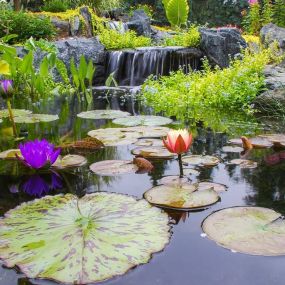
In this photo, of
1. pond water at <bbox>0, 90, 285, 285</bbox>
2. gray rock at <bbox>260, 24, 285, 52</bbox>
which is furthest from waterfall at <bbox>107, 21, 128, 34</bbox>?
pond water at <bbox>0, 90, 285, 285</bbox>

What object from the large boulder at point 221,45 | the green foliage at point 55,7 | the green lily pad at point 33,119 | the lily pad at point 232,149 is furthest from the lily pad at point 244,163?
the green foliage at point 55,7

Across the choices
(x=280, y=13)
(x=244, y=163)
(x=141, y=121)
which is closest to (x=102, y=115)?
(x=141, y=121)

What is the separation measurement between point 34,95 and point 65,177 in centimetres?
333

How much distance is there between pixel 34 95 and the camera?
497 cm

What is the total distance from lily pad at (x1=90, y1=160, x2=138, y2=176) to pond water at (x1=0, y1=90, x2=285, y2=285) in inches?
1.6

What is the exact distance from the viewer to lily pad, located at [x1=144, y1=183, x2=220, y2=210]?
4.96 feet

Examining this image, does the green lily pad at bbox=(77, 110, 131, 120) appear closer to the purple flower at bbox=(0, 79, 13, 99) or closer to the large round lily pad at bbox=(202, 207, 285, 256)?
the purple flower at bbox=(0, 79, 13, 99)

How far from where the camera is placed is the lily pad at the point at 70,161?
79.7 inches

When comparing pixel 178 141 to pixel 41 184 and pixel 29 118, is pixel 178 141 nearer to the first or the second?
pixel 41 184

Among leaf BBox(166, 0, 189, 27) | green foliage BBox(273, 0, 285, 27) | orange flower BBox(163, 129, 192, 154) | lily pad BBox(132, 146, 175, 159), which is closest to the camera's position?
orange flower BBox(163, 129, 192, 154)

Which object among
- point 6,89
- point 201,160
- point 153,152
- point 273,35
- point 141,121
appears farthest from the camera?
point 273,35

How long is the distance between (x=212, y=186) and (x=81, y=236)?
0.71m

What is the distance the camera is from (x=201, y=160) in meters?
2.11

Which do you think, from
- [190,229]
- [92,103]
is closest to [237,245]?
[190,229]
